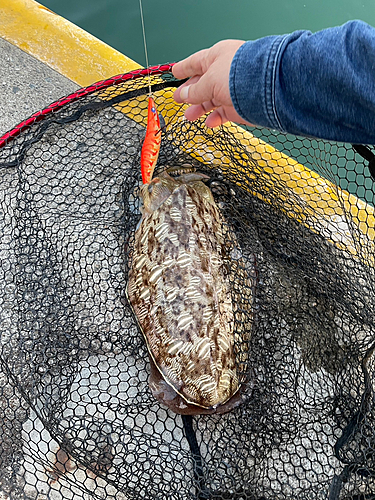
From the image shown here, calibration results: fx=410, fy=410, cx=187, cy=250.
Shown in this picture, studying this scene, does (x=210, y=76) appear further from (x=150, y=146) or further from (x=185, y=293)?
(x=185, y=293)

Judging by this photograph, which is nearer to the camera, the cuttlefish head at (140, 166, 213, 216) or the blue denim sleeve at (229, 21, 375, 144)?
the blue denim sleeve at (229, 21, 375, 144)

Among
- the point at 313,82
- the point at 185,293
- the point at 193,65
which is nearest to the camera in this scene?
the point at 313,82

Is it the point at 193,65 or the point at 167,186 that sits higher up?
the point at 193,65

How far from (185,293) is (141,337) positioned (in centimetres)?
49

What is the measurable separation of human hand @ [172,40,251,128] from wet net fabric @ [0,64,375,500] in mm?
529

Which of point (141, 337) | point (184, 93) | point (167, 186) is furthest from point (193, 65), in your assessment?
point (141, 337)

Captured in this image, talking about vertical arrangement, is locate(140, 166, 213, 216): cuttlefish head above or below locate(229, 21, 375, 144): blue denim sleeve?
below

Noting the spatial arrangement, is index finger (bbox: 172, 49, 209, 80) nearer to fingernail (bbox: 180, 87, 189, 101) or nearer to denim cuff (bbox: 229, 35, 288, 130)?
fingernail (bbox: 180, 87, 189, 101)

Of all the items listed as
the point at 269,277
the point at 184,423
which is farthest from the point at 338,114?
the point at 184,423

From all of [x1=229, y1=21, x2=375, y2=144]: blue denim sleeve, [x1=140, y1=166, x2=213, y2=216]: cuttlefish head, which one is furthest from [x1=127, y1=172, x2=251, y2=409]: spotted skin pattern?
[x1=229, y1=21, x2=375, y2=144]: blue denim sleeve

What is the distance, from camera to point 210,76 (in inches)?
65.0

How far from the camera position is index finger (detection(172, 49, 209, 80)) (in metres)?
1.77

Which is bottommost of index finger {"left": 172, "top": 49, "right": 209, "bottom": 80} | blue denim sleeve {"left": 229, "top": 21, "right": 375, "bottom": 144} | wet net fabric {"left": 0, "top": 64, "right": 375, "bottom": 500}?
wet net fabric {"left": 0, "top": 64, "right": 375, "bottom": 500}

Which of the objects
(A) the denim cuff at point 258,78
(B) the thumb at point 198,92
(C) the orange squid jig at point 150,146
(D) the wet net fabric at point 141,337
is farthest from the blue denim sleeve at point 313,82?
(D) the wet net fabric at point 141,337
